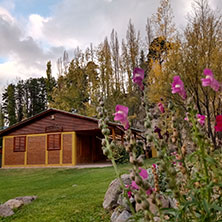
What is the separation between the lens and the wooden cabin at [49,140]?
16.8 metres

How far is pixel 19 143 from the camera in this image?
18.1 metres

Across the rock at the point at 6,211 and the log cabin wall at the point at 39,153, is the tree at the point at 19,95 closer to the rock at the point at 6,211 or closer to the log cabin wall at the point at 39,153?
the log cabin wall at the point at 39,153

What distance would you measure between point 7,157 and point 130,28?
62.2ft

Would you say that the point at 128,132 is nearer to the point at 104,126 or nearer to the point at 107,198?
the point at 104,126

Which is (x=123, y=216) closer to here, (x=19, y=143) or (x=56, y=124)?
(x=56, y=124)

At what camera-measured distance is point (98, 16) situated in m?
9.52

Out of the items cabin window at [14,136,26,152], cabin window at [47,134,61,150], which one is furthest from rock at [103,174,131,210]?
cabin window at [14,136,26,152]

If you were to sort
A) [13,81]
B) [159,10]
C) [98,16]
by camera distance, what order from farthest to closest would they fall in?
[13,81] < [159,10] < [98,16]

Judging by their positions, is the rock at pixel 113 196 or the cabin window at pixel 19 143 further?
the cabin window at pixel 19 143

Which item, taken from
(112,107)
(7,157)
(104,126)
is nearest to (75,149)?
(7,157)

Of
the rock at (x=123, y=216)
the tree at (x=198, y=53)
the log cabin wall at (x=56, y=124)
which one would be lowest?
the rock at (x=123, y=216)

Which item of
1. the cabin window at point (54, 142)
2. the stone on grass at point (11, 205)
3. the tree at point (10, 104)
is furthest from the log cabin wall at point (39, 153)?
the tree at point (10, 104)

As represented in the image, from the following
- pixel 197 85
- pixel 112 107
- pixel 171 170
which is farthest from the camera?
pixel 112 107

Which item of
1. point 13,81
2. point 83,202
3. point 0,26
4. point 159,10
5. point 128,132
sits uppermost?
point 13,81
